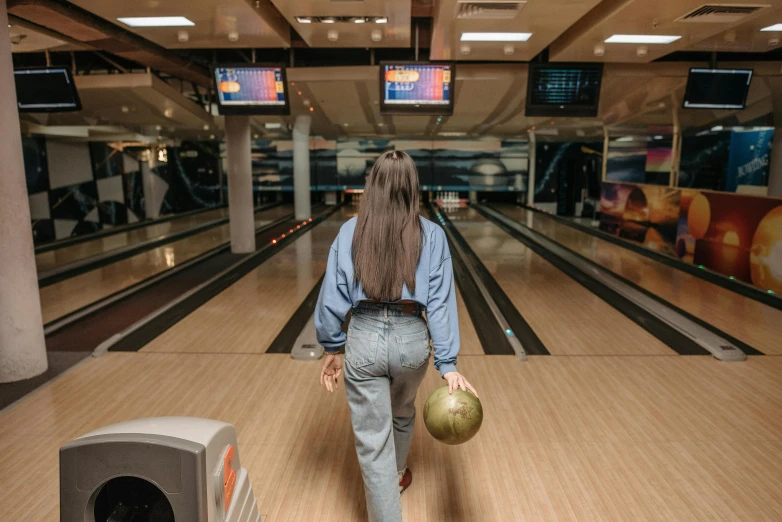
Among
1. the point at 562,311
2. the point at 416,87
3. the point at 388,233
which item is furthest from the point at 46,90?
the point at 388,233

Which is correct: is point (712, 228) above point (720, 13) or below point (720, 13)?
below

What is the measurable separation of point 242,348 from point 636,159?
43.7ft

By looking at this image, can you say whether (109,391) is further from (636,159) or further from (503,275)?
(636,159)

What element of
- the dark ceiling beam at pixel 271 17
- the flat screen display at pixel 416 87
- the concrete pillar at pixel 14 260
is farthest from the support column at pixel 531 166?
the concrete pillar at pixel 14 260

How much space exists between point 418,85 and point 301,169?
8.12 meters

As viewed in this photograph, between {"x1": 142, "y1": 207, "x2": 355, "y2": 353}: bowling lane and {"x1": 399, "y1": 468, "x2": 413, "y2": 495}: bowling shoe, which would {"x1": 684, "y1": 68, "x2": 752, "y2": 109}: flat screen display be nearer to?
{"x1": 142, "y1": 207, "x2": 355, "y2": 353}: bowling lane

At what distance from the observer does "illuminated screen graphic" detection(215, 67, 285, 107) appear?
229 inches

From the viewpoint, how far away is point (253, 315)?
17.2 feet

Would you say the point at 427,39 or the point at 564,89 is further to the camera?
the point at 427,39

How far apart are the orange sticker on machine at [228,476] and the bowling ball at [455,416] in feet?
2.07

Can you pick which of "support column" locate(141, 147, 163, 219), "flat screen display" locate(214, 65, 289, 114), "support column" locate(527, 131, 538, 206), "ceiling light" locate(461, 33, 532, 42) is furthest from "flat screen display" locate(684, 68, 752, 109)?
"support column" locate(141, 147, 163, 219)

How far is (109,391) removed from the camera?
349 centimetres

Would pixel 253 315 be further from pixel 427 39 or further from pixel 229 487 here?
pixel 229 487

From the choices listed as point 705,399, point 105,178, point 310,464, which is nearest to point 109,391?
point 310,464
